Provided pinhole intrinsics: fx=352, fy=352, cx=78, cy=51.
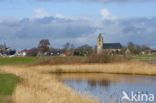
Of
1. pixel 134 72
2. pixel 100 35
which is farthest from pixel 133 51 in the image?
pixel 134 72

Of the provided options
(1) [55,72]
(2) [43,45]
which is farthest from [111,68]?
(2) [43,45]

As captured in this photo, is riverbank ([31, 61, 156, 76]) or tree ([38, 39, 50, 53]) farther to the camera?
tree ([38, 39, 50, 53])

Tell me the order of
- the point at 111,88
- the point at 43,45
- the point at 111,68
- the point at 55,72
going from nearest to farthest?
the point at 111,88
the point at 111,68
the point at 55,72
the point at 43,45

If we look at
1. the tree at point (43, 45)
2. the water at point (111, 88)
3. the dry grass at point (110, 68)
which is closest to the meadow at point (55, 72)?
the dry grass at point (110, 68)

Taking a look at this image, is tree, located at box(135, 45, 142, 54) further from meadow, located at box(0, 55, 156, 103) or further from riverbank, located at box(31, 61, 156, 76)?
riverbank, located at box(31, 61, 156, 76)

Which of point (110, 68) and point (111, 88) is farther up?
point (110, 68)

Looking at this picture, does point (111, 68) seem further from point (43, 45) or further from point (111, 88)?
point (43, 45)

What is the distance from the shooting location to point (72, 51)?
9219cm

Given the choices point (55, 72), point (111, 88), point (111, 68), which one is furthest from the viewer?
point (55, 72)

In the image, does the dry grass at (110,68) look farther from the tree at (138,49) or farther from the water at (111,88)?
the tree at (138,49)

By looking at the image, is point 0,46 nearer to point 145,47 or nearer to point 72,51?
point 72,51

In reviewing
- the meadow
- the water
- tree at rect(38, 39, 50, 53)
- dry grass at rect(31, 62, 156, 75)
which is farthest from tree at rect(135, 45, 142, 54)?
the water

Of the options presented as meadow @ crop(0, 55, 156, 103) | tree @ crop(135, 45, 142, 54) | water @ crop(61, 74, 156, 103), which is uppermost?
tree @ crop(135, 45, 142, 54)

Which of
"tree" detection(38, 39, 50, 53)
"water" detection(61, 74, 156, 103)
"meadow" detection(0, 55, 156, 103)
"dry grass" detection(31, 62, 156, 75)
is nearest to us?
"meadow" detection(0, 55, 156, 103)
